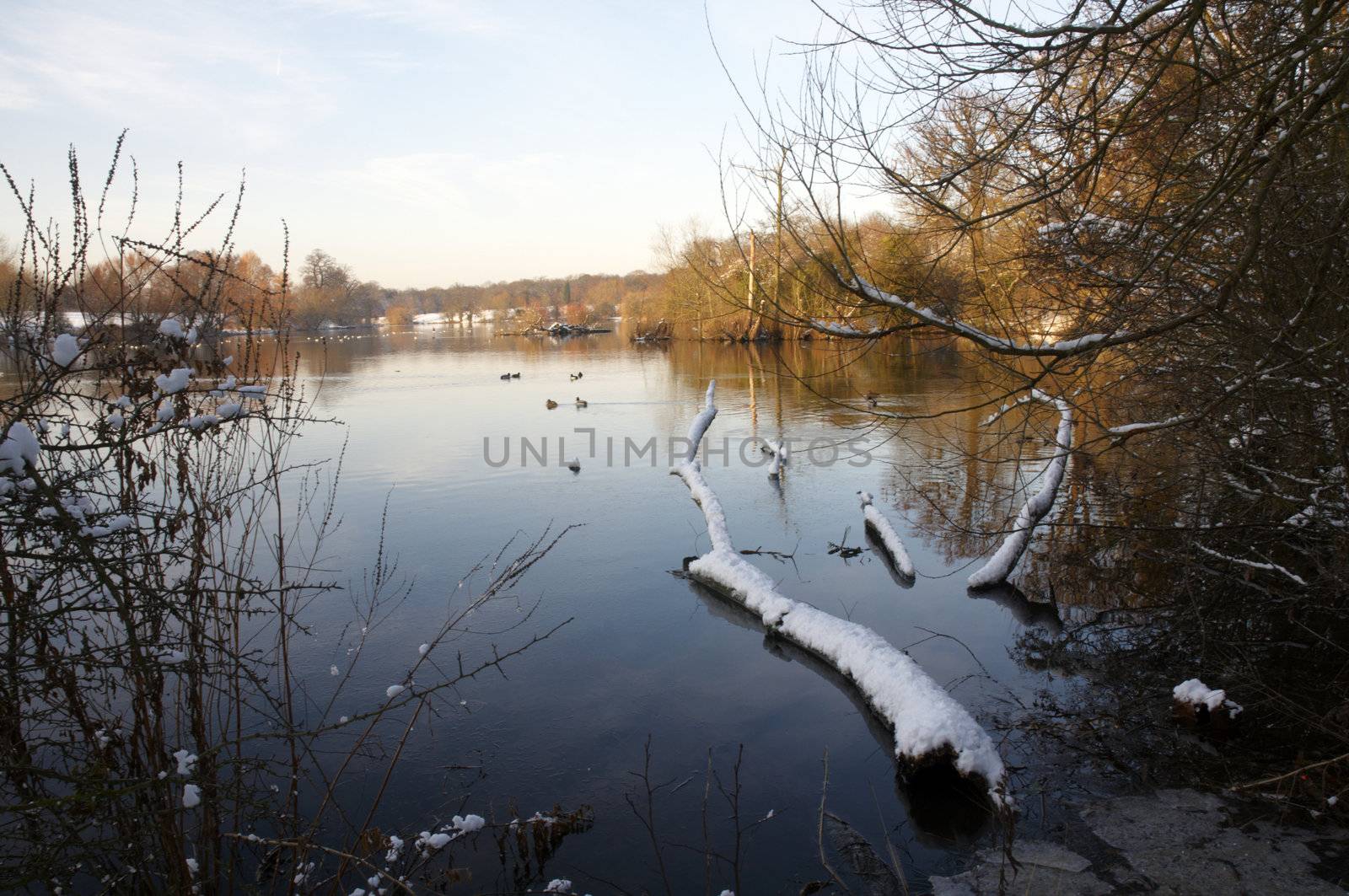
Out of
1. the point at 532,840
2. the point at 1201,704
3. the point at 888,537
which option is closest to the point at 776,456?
the point at 888,537

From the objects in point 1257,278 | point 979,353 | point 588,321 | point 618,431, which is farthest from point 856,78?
point 588,321

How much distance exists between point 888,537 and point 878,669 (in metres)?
3.67

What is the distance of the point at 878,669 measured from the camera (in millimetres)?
6066

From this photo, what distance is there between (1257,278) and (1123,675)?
126 inches

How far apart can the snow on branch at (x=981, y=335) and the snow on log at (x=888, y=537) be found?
5286mm

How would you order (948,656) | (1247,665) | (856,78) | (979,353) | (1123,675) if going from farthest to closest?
(948,656)
(1123,675)
(1247,665)
(979,353)
(856,78)

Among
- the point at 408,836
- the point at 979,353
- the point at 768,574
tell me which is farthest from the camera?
the point at 768,574

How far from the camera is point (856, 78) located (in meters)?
3.83

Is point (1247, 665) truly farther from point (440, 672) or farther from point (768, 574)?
point (440, 672)

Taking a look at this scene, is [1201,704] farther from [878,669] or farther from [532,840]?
[532,840]

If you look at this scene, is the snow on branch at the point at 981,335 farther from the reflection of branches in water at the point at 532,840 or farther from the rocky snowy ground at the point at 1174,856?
the reflection of branches in water at the point at 532,840

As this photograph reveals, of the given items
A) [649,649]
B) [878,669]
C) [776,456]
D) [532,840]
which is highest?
[776,456]

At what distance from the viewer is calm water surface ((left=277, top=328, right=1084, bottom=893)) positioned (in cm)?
490

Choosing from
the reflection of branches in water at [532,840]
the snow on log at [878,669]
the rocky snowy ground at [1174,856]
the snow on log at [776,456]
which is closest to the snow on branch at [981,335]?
the snow on log at [878,669]
